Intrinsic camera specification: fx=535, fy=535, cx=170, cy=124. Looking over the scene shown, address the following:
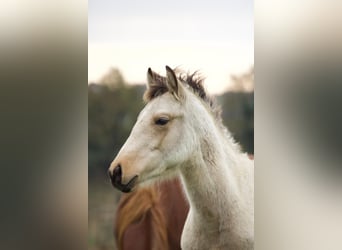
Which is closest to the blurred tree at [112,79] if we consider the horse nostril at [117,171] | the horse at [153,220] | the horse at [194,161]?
the horse at [194,161]

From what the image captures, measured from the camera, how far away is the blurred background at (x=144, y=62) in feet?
6.93

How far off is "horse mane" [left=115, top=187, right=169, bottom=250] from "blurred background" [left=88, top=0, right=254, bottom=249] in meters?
0.04

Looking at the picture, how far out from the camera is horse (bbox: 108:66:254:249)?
2084 mm

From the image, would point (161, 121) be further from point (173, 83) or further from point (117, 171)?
point (117, 171)

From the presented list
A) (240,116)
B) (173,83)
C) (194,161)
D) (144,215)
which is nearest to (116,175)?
(144,215)

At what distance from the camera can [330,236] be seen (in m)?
2.23

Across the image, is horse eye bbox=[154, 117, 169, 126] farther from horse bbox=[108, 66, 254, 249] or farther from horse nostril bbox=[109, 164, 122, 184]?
horse nostril bbox=[109, 164, 122, 184]

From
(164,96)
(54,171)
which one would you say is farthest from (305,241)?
(54,171)

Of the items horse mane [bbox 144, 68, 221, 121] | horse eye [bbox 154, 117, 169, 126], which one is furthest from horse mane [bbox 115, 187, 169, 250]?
horse mane [bbox 144, 68, 221, 121]

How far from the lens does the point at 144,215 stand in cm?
216

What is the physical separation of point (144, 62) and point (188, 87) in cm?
20

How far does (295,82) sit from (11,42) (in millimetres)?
1152

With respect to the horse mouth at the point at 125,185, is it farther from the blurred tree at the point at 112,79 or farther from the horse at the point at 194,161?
the blurred tree at the point at 112,79

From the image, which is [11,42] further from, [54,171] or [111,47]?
[54,171]
